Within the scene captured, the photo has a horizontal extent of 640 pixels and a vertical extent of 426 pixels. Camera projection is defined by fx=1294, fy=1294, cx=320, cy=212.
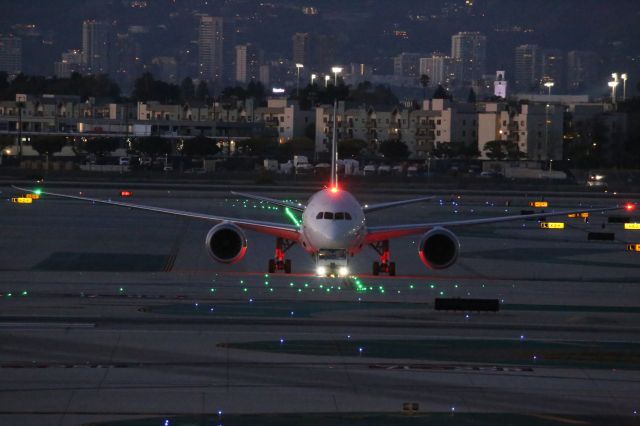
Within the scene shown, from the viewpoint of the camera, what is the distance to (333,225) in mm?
37906

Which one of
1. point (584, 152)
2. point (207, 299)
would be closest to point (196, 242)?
point (207, 299)

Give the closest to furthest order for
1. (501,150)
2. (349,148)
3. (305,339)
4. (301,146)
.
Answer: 1. (305,339)
2. (349,148)
3. (501,150)
4. (301,146)

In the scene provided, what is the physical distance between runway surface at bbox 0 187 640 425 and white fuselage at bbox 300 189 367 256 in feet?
3.72

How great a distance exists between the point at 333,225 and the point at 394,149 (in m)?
128

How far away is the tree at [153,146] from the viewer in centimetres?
15462

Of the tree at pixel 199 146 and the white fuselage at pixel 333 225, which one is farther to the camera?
the tree at pixel 199 146

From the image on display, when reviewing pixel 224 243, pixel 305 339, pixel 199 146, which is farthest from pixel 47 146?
pixel 305 339

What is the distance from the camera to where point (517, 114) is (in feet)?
561

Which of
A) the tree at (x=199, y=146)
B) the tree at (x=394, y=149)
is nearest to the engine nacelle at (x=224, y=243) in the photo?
the tree at (x=199, y=146)

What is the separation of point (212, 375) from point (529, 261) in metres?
25.3

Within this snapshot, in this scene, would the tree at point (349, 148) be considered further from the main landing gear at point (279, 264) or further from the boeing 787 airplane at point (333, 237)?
the boeing 787 airplane at point (333, 237)

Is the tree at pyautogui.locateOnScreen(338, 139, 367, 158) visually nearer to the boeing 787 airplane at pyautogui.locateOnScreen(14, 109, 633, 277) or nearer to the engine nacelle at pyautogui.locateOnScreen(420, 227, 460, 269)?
the boeing 787 airplane at pyautogui.locateOnScreen(14, 109, 633, 277)

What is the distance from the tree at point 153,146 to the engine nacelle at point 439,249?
11508cm

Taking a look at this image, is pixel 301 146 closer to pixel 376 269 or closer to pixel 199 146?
pixel 199 146
